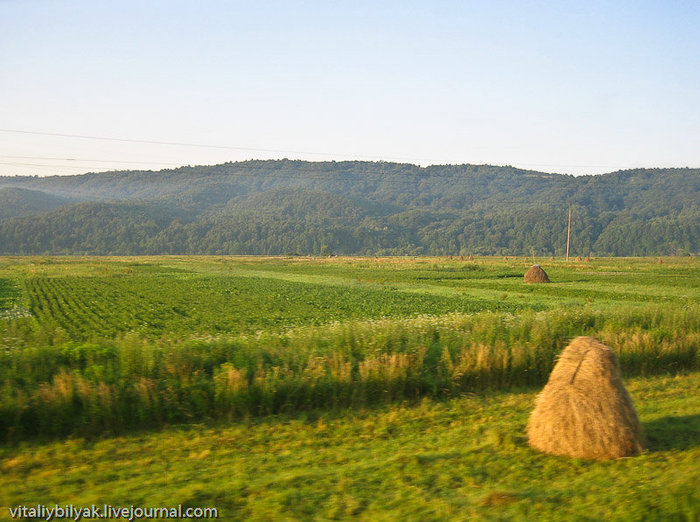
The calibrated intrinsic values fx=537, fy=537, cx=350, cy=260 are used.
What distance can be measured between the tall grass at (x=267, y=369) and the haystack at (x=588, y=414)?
11.7 feet

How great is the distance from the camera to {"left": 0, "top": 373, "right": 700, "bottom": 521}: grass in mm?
6113

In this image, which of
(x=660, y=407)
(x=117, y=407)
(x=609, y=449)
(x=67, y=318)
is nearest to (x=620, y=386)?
(x=609, y=449)

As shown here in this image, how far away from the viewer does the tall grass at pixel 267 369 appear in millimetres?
9164

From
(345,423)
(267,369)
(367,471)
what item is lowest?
(345,423)

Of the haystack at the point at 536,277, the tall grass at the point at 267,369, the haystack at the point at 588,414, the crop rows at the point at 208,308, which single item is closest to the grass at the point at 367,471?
the haystack at the point at 588,414

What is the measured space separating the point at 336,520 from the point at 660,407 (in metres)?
7.45

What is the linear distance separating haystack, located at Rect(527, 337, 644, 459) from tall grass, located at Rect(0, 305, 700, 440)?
3.57 m

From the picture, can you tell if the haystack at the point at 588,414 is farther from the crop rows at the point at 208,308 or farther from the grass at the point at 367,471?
the crop rows at the point at 208,308

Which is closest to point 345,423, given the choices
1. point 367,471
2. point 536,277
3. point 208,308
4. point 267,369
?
point 267,369

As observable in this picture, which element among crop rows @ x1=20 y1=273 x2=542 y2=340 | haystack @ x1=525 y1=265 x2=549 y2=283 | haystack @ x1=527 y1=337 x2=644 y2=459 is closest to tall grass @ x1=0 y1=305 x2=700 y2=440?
haystack @ x1=527 y1=337 x2=644 y2=459

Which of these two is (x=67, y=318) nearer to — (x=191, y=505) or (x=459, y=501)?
(x=191, y=505)

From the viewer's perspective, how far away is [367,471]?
7203 mm

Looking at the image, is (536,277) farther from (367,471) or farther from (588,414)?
(367,471)

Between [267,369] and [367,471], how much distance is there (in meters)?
4.39
